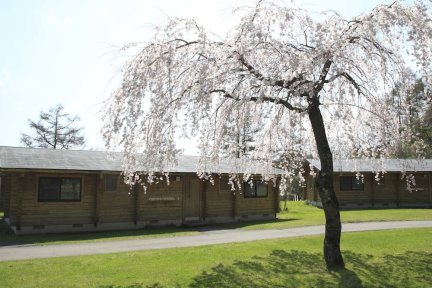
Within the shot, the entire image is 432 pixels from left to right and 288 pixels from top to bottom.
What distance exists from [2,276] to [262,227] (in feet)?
39.4

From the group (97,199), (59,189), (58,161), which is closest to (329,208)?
(97,199)

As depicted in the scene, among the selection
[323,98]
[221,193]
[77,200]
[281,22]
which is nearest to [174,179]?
[221,193]

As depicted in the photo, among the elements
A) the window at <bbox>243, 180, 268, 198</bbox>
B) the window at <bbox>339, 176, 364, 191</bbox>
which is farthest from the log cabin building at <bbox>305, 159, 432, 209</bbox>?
the window at <bbox>243, 180, 268, 198</bbox>

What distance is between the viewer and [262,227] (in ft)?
60.8

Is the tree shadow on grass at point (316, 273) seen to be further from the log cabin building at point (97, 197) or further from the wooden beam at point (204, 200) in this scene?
the wooden beam at point (204, 200)

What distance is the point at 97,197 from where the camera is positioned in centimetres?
1803

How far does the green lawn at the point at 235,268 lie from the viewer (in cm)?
836

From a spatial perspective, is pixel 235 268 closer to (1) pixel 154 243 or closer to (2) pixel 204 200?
(1) pixel 154 243

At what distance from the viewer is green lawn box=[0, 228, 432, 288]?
8.36 meters

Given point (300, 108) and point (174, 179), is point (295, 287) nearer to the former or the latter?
point (300, 108)

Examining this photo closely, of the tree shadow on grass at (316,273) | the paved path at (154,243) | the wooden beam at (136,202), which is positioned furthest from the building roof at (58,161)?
the tree shadow on grass at (316,273)

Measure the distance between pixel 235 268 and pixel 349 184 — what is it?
24394 mm

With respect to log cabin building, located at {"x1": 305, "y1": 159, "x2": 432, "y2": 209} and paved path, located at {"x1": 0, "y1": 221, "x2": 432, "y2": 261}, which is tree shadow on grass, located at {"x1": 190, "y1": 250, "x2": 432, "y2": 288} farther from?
log cabin building, located at {"x1": 305, "y1": 159, "x2": 432, "y2": 209}

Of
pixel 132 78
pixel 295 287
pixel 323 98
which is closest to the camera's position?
pixel 295 287
